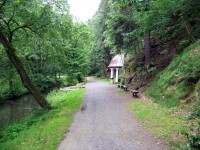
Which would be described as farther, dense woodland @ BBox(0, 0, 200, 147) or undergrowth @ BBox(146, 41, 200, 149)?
dense woodland @ BBox(0, 0, 200, 147)

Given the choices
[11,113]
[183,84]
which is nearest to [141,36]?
[183,84]

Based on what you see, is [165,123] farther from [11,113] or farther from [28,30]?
[11,113]

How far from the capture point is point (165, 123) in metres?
6.78

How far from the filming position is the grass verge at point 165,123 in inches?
209

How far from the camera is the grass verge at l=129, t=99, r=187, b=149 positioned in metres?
5.30

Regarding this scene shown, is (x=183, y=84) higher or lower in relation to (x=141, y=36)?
lower

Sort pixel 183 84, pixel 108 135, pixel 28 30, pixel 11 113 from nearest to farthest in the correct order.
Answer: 1. pixel 108 135
2. pixel 183 84
3. pixel 28 30
4. pixel 11 113

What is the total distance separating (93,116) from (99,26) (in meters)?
28.8

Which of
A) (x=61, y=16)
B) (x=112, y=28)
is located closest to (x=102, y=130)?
Answer: (x=61, y=16)

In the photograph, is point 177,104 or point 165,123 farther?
point 177,104

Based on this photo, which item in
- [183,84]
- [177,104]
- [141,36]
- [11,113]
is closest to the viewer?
[177,104]

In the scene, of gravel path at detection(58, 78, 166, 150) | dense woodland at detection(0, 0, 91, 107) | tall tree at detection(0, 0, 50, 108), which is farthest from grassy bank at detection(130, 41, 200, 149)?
dense woodland at detection(0, 0, 91, 107)

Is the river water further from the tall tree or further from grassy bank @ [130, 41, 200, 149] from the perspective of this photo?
grassy bank @ [130, 41, 200, 149]

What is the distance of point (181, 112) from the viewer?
7.45m
